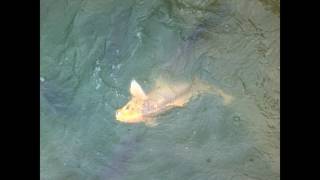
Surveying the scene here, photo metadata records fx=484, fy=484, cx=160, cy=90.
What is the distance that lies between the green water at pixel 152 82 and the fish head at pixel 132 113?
0.06ft

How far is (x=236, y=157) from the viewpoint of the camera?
146cm

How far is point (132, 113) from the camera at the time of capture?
147 cm

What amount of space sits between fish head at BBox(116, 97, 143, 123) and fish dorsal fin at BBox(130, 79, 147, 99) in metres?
0.02

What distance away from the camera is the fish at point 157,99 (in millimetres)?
1470

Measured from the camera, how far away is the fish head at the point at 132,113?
147cm

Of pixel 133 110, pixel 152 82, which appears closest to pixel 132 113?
pixel 133 110

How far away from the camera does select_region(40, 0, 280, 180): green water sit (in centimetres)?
146

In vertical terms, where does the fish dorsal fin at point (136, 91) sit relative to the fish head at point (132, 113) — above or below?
above

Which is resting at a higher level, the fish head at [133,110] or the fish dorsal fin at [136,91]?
the fish dorsal fin at [136,91]

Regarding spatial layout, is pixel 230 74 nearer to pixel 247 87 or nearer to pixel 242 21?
pixel 247 87

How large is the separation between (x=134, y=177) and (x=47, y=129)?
0.30 meters
